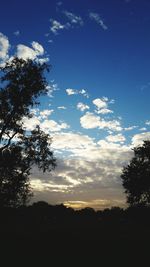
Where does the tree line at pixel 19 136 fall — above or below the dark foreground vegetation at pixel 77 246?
above

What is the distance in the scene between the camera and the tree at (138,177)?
60.4 m

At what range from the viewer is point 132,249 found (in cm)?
2077

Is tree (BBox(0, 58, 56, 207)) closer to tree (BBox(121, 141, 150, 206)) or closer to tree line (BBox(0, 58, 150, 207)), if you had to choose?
tree line (BBox(0, 58, 150, 207))

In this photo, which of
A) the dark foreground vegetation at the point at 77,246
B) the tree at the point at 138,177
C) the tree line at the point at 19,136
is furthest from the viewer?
the tree at the point at 138,177

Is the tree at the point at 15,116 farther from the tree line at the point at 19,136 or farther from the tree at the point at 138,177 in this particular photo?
the tree at the point at 138,177

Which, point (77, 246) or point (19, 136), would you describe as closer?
point (77, 246)

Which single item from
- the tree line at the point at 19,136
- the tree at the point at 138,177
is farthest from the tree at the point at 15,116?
the tree at the point at 138,177

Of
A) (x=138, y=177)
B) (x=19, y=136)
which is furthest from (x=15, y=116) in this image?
(x=138, y=177)

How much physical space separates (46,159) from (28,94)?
32.6 feet

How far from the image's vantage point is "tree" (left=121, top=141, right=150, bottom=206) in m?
60.4

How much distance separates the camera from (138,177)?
201 ft

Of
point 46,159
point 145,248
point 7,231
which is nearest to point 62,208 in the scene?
point 46,159

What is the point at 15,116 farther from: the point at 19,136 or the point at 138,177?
the point at 138,177

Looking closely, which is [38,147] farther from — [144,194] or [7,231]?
[144,194]
